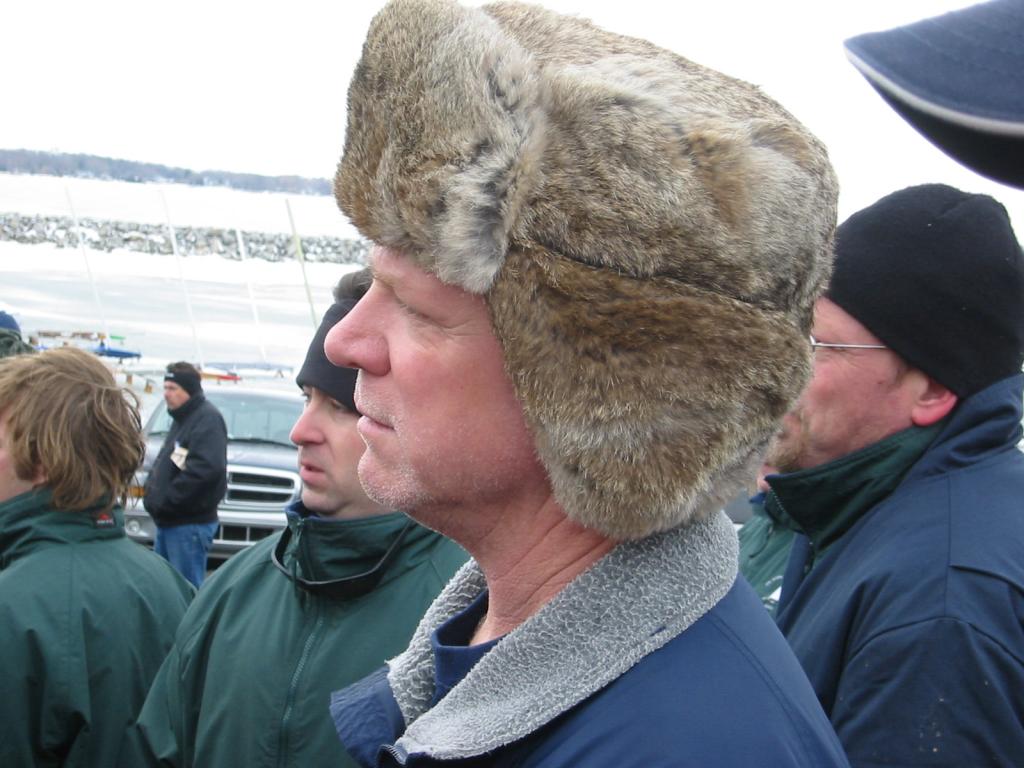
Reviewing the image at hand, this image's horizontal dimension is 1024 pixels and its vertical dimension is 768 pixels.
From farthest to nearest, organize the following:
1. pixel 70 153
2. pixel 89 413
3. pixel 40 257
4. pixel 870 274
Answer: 1. pixel 70 153
2. pixel 40 257
3. pixel 89 413
4. pixel 870 274

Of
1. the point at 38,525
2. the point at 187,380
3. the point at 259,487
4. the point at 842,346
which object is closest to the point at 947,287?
the point at 842,346

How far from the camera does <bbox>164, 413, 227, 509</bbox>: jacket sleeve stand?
907 cm

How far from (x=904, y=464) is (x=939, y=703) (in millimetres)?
727

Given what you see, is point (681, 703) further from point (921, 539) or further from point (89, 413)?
point (89, 413)

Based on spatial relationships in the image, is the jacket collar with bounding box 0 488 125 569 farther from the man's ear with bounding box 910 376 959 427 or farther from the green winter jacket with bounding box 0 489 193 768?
the man's ear with bounding box 910 376 959 427

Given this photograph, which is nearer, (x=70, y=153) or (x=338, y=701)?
(x=338, y=701)

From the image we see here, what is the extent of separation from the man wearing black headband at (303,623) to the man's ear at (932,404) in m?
1.27

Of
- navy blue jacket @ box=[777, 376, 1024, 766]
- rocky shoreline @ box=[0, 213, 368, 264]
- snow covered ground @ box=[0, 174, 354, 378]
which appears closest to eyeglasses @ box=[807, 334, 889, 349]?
navy blue jacket @ box=[777, 376, 1024, 766]

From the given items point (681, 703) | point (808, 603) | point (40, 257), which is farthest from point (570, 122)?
point (40, 257)

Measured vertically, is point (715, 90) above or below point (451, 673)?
above

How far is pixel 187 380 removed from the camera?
378 inches

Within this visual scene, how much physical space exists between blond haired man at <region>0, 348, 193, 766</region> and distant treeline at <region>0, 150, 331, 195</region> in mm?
18060

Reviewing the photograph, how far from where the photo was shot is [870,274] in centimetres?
276

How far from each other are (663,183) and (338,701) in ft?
3.27
